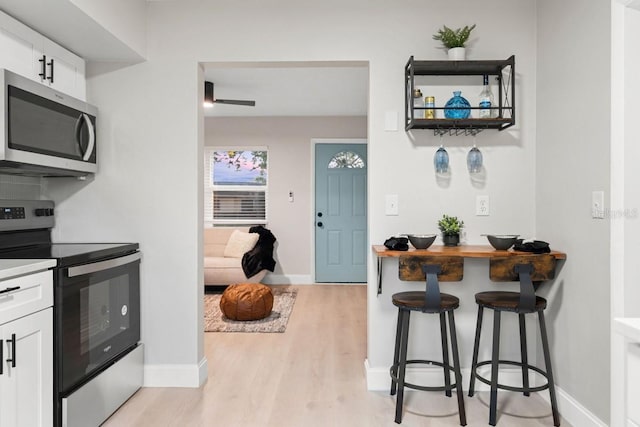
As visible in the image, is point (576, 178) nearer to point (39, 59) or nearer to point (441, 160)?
point (441, 160)

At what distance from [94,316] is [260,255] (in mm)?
3743

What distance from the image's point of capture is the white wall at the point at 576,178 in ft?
6.84

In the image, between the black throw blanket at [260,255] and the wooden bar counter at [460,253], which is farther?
the black throw blanket at [260,255]

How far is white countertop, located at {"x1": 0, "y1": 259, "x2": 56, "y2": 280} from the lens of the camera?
5.62ft

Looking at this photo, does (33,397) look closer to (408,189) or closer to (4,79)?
(4,79)

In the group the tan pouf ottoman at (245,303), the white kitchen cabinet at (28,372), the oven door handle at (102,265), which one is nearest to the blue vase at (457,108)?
the oven door handle at (102,265)

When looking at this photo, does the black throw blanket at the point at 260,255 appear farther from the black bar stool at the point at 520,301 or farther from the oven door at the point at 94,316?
the black bar stool at the point at 520,301

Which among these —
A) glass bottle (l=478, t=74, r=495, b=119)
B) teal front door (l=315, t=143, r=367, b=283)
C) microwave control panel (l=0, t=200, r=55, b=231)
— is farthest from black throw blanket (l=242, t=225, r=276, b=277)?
glass bottle (l=478, t=74, r=495, b=119)

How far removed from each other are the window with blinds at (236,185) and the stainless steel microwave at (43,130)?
3883 mm

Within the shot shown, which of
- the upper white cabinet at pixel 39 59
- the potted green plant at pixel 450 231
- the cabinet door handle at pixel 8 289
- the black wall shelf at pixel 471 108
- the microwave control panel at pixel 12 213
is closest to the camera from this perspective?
the cabinet door handle at pixel 8 289

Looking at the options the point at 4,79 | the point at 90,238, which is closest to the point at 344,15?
the point at 4,79

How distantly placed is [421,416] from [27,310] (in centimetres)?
193

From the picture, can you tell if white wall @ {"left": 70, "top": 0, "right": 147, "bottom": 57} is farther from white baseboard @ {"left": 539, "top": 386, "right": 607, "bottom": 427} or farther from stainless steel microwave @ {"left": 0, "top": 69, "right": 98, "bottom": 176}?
white baseboard @ {"left": 539, "top": 386, "right": 607, "bottom": 427}

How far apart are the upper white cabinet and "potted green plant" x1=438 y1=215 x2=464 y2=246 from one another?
2290 mm
